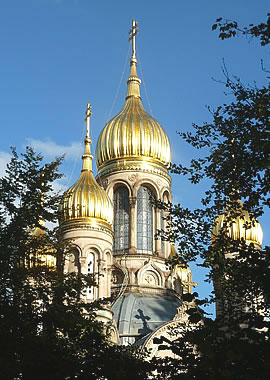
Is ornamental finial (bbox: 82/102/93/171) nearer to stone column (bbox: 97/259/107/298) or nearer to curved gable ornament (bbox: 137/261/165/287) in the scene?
stone column (bbox: 97/259/107/298)

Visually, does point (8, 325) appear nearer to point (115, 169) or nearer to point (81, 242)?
point (81, 242)

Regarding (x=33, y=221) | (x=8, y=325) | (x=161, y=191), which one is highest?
(x=161, y=191)

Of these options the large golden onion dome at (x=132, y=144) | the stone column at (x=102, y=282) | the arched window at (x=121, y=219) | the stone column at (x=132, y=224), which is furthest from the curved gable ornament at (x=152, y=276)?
the large golden onion dome at (x=132, y=144)

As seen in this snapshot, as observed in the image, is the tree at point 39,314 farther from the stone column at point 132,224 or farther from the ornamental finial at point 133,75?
the ornamental finial at point 133,75

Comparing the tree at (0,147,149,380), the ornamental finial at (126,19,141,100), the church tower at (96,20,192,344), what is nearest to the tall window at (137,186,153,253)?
the church tower at (96,20,192,344)

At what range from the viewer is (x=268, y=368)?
23.3 feet

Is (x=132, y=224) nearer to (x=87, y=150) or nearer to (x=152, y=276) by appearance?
(x=152, y=276)

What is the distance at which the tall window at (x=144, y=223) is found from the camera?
30875 mm

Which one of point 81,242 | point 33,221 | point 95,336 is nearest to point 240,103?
point 95,336

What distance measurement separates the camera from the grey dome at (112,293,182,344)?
2622cm

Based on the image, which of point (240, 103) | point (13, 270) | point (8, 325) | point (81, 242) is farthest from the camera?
point (81, 242)

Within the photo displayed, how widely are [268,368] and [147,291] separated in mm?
22235

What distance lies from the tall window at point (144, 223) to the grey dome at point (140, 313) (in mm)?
2749

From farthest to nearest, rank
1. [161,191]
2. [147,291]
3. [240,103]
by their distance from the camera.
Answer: [161,191]
[147,291]
[240,103]
